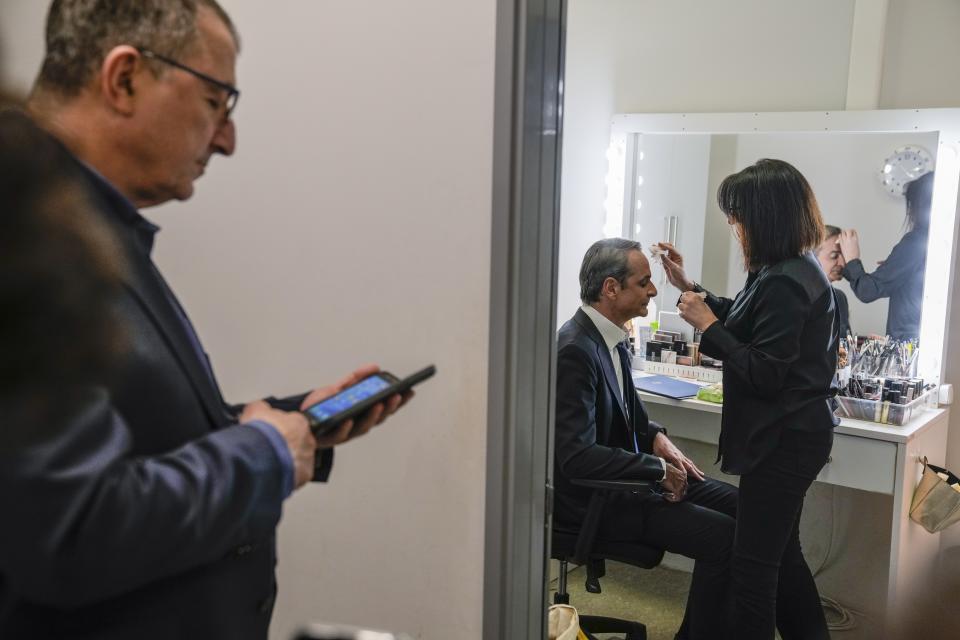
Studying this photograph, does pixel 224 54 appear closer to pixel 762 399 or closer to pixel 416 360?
pixel 416 360

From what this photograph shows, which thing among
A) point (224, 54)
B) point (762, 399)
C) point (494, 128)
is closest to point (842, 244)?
point (762, 399)

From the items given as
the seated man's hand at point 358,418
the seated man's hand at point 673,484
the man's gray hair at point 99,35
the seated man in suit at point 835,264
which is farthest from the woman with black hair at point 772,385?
the man's gray hair at point 99,35

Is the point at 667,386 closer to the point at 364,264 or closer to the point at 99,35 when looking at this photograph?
the point at 364,264

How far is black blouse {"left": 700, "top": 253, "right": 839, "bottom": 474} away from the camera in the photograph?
1.88 metres

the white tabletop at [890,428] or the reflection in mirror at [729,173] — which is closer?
the white tabletop at [890,428]

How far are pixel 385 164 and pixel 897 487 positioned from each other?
1.69 metres

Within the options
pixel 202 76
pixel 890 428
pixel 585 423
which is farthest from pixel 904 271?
pixel 202 76

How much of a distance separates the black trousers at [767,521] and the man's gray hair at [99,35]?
1.64 metres

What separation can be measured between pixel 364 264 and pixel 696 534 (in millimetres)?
1221

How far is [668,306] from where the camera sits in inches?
104

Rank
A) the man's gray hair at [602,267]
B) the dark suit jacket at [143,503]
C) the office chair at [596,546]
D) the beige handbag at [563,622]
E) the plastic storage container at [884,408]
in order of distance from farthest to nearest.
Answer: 1. the plastic storage container at [884,408]
2. the man's gray hair at [602,267]
3. the office chair at [596,546]
4. the beige handbag at [563,622]
5. the dark suit jacket at [143,503]

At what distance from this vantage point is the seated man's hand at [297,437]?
704 millimetres

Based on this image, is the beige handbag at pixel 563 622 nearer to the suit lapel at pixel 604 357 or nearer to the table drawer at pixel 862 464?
the suit lapel at pixel 604 357

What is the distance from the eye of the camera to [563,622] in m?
1.72
